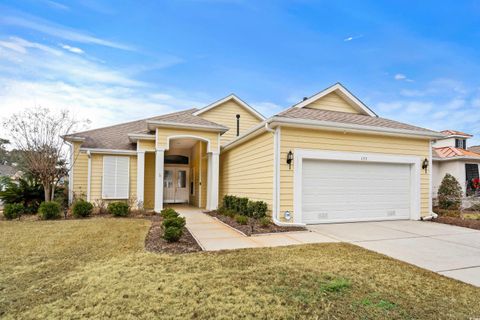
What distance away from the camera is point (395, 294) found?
10.7 feet

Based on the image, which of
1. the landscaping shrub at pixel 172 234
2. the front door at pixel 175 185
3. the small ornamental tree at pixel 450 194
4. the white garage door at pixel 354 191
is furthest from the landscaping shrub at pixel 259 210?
the small ornamental tree at pixel 450 194

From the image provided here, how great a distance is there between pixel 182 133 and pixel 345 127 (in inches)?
269

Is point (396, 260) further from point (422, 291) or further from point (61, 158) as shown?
point (61, 158)

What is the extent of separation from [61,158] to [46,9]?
627cm

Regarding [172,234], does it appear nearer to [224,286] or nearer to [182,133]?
[224,286]

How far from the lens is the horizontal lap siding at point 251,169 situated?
28.1 ft

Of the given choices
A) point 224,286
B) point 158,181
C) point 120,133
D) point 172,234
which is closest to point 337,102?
point 158,181

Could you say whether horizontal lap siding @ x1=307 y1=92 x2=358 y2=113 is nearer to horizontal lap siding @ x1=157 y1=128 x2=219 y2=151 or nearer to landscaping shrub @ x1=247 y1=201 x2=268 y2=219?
horizontal lap siding @ x1=157 y1=128 x2=219 y2=151

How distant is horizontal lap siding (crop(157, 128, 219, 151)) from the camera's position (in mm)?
11656

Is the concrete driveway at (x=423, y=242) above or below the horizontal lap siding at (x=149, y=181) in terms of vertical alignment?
below

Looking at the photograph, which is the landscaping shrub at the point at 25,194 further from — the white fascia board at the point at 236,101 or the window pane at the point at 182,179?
the white fascia board at the point at 236,101

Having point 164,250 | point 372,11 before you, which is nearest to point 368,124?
point 372,11

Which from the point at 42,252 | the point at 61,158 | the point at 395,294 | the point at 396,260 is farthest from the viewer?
the point at 61,158

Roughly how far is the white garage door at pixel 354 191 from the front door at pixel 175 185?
1049 cm
